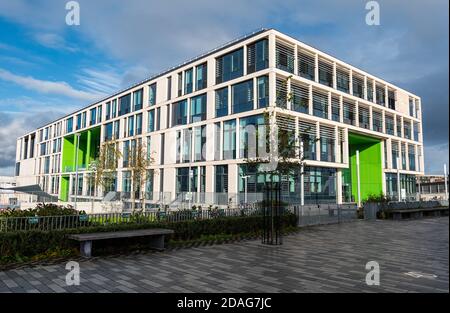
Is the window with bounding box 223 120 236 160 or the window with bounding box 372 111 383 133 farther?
the window with bounding box 372 111 383 133

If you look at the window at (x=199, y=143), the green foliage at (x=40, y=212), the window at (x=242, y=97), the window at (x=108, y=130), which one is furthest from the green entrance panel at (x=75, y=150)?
the green foliage at (x=40, y=212)

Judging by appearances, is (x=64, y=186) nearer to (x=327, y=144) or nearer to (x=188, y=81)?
(x=188, y=81)

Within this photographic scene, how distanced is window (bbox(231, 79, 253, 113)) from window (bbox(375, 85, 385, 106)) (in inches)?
820

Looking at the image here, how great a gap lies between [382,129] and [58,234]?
42.7 m

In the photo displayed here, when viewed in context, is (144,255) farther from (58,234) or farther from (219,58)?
(219,58)

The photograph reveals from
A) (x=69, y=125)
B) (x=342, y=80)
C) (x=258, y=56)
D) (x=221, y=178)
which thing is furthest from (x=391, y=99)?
(x=69, y=125)

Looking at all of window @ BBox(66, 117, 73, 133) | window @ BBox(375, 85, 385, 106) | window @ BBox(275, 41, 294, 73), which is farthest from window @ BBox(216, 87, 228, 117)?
window @ BBox(66, 117, 73, 133)

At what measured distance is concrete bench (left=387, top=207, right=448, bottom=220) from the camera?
26.5 metres

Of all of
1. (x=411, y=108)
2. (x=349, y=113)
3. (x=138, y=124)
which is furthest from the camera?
(x=411, y=108)

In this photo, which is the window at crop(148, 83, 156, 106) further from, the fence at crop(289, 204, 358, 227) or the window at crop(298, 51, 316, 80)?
the fence at crop(289, 204, 358, 227)

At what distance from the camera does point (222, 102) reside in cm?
3481

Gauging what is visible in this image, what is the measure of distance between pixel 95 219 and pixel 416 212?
88.0 ft
